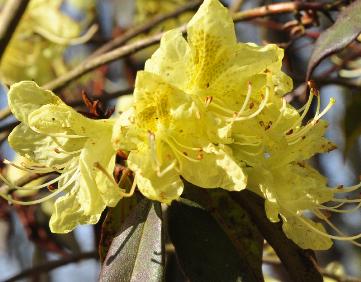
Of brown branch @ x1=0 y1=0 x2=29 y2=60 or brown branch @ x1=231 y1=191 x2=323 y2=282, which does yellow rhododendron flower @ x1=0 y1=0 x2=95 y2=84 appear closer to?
brown branch @ x1=0 y1=0 x2=29 y2=60

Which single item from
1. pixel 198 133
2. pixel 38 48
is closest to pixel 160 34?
pixel 198 133

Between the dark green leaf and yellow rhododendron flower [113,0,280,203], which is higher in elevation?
yellow rhododendron flower [113,0,280,203]

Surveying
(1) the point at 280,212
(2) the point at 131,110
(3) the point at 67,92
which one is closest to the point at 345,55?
(3) the point at 67,92

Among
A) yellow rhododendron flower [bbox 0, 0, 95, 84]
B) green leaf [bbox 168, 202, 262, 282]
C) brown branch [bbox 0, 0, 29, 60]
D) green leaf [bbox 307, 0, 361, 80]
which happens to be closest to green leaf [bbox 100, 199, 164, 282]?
green leaf [bbox 168, 202, 262, 282]

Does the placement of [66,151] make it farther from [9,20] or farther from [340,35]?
[9,20]

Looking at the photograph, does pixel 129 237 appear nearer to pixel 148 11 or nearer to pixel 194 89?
pixel 194 89

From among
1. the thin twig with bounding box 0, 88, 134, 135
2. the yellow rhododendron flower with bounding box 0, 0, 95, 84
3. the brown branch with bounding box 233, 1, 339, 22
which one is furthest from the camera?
the yellow rhododendron flower with bounding box 0, 0, 95, 84
